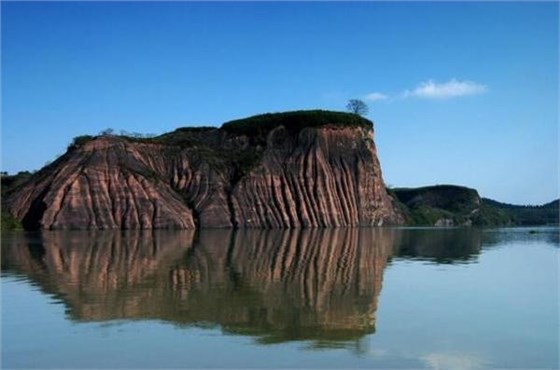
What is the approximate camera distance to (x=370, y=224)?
132000 mm

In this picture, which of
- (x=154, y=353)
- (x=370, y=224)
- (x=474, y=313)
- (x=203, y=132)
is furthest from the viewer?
(x=203, y=132)

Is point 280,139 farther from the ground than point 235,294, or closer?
farther from the ground

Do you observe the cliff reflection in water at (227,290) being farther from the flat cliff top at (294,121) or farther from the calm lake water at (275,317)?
the flat cliff top at (294,121)

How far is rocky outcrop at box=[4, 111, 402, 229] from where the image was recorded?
100688mm

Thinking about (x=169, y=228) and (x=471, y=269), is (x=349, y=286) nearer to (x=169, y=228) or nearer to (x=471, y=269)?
(x=471, y=269)

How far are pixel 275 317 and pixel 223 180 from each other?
105121 mm

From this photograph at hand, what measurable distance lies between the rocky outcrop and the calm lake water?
2876 inches

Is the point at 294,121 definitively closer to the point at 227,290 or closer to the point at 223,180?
the point at 223,180

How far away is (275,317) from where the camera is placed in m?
16.9

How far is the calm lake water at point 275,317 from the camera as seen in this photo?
41.4ft

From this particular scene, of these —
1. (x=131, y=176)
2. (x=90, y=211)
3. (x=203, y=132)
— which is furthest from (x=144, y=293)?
(x=203, y=132)

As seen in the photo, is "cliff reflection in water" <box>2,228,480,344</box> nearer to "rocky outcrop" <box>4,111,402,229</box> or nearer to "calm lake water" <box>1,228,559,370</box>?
"calm lake water" <box>1,228,559,370</box>

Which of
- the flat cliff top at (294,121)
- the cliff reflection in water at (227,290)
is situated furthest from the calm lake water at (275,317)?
the flat cliff top at (294,121)

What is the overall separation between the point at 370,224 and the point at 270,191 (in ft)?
76.1
